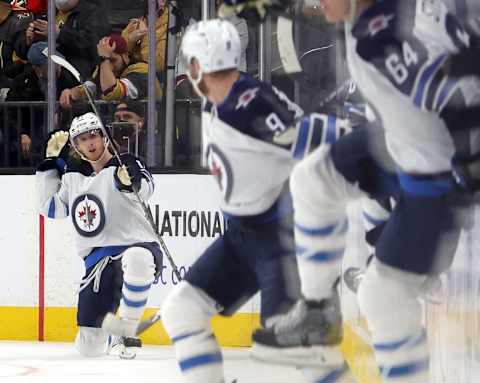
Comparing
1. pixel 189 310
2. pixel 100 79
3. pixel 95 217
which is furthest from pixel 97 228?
pixel 189 310

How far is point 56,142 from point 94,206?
1.11 ft

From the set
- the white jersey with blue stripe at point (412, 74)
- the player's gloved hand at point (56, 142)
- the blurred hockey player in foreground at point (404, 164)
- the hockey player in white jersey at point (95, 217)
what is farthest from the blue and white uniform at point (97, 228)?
the white jersey with blue stripe at point (412, 74)

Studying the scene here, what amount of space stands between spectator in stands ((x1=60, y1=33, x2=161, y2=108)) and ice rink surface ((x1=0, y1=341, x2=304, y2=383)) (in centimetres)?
100

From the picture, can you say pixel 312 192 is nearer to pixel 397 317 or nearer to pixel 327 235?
pixel 327 235

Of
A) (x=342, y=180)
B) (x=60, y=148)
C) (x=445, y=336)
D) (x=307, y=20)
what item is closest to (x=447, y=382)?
(x=445, y=336)

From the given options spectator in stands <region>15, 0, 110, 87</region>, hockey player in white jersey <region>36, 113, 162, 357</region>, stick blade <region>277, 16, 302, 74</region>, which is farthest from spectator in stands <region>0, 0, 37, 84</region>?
stick blade <region>277, 16, 302, 74</region>

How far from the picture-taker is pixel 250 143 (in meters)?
2.68

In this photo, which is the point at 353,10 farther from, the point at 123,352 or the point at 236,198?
→ the point at 123,352

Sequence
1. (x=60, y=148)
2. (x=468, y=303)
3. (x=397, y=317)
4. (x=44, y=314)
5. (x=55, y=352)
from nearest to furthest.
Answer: (x=397, y=317), (x=468, y=303), (x=60, y=148), (x=55, y=352), (x=44, y=314)

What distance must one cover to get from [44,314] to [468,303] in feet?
12.8

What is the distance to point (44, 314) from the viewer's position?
6133 millimetres

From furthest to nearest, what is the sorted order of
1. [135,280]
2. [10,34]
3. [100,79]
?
1. [10,34]
2. [100,79]
3. [135,280]

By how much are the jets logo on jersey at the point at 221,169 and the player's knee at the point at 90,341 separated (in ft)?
8.72

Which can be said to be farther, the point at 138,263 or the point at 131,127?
the point at 131,127
